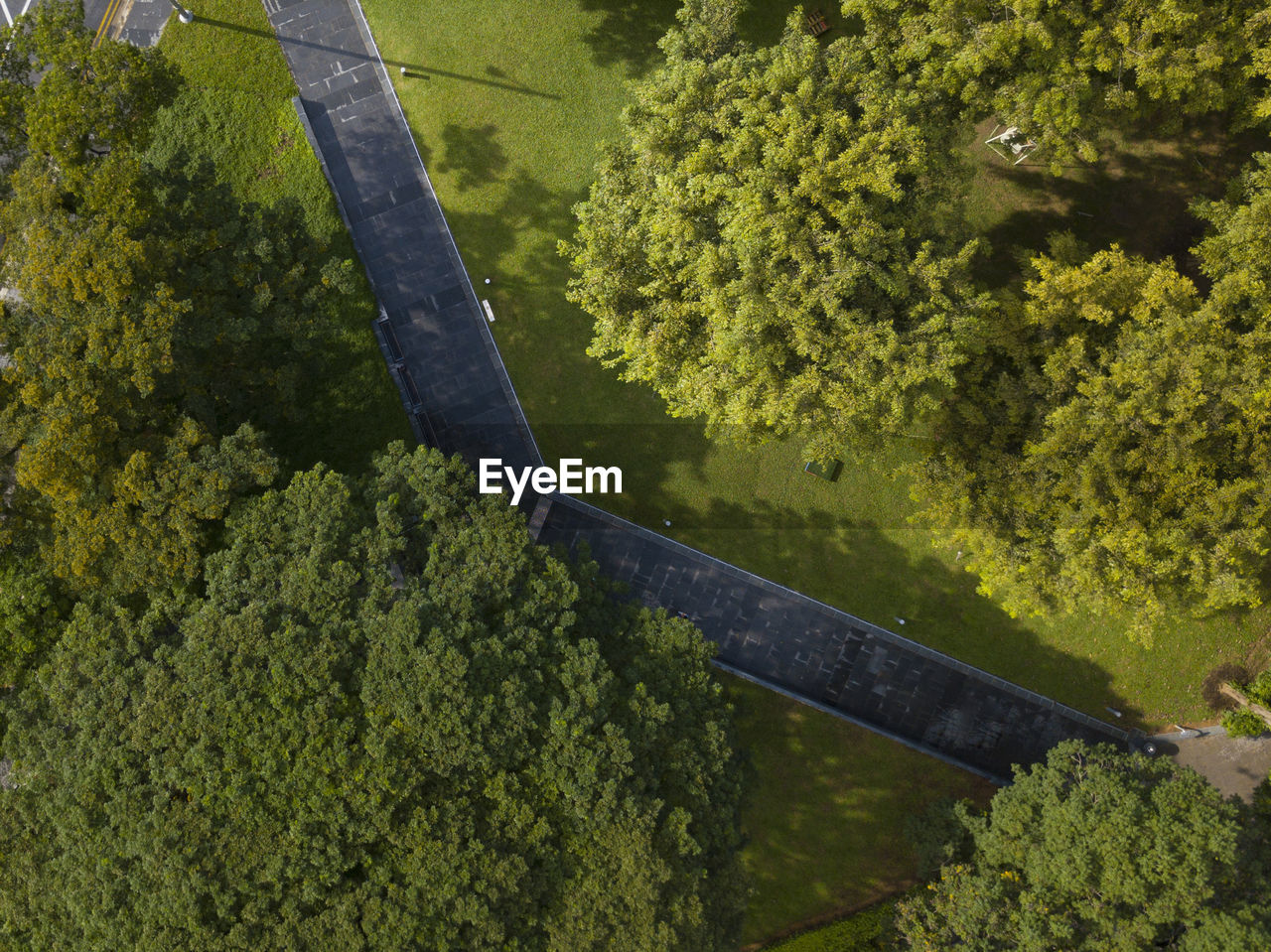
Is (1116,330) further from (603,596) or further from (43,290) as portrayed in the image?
(43,290)

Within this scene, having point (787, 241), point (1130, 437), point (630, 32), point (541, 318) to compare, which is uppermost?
point (630, 32)

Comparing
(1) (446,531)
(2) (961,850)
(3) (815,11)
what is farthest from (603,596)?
(3) (815,11)

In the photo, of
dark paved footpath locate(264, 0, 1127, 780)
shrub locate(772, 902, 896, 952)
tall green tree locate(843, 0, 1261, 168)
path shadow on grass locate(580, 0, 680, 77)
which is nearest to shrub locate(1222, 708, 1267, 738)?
dark paved footpath locate(264, 0, 1127, 780)

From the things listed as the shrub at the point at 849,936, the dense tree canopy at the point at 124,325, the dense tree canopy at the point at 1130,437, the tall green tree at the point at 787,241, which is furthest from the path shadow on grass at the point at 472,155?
the shrub at the point at 849,936

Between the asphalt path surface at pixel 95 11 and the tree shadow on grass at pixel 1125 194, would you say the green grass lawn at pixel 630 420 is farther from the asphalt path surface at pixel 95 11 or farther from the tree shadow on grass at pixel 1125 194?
the asphalt path surface at pixel 95 11

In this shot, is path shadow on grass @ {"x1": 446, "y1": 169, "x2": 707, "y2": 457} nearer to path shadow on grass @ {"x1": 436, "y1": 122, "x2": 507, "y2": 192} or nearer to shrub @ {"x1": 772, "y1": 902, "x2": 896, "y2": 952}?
path shadow on grass @ {"x1": 436, "y1": 122, "x2": 507, "y2": 192}

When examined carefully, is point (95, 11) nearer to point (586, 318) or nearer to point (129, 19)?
point (129, 19)

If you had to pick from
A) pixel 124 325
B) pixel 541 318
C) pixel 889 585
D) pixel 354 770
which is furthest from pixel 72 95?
pixel 889 585
